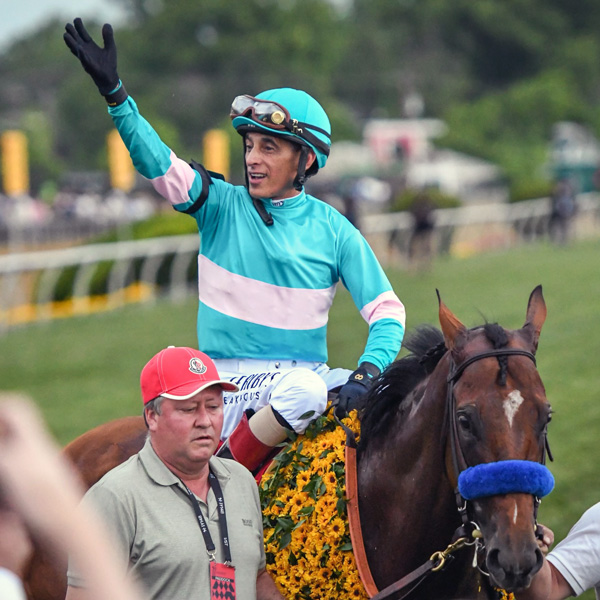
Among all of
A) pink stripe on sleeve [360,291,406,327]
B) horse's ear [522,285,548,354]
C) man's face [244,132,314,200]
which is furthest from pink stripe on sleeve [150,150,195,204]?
horse's ear [522,285,548,354]

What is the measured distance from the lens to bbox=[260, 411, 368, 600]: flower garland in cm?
333

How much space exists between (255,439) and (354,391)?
13.3 inches

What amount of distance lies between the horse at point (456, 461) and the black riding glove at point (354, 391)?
3.0 inches

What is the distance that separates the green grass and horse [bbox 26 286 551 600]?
9.46 ft

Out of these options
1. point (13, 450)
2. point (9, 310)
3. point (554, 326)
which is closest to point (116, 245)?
point (9, 310)

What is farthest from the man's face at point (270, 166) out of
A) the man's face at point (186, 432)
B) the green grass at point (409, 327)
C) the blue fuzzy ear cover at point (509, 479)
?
the green grass at point (409, 327)

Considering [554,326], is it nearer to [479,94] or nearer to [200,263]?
[200,263]

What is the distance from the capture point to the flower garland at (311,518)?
10.9 feet

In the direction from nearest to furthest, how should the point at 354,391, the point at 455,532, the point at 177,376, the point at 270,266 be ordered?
the point at 177,376 → the point at 455,532 → the point at 354,391 → the point at 270,266

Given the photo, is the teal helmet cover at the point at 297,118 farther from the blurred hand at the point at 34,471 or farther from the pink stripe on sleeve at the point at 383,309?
the blurred hand at the point at 34,471

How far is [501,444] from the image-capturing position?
282 centimetres

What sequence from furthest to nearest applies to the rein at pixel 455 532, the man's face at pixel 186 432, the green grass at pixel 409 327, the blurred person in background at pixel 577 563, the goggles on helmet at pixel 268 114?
the green grass at pixel 409 327 < the goggles on helmet at pixel 268 114 < the blurred person in background at pixel 577 563 < the rein at pixel 455 532 < the man's face at pixel 186 432

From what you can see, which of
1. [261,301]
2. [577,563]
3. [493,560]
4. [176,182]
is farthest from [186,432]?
[577,563]

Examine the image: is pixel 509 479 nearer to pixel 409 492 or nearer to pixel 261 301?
pixel 409 492
